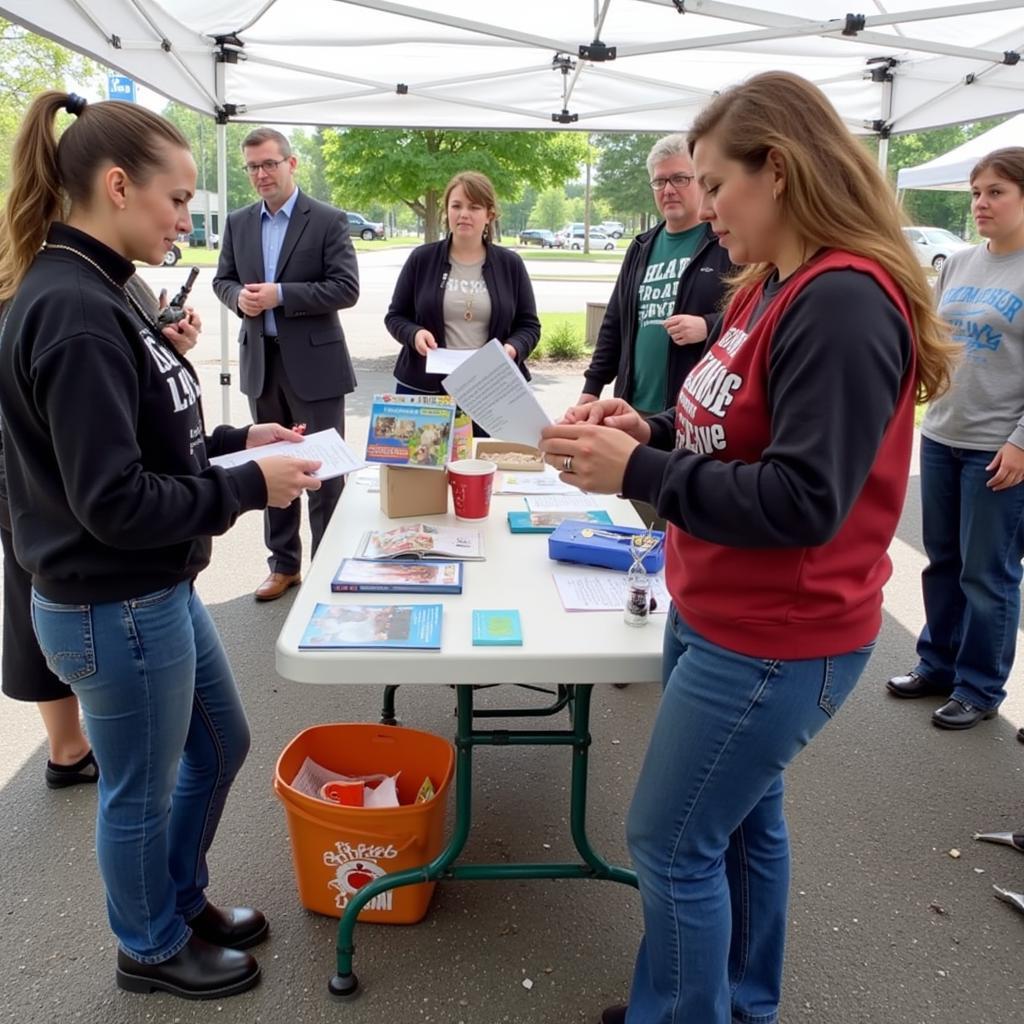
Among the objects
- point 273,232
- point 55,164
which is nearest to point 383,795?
point 55,164

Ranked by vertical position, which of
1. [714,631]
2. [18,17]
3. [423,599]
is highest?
[18,17]

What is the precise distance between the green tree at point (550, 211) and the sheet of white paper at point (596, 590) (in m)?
65.5

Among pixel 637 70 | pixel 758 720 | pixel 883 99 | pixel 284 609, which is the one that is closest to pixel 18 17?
pixel 284 609

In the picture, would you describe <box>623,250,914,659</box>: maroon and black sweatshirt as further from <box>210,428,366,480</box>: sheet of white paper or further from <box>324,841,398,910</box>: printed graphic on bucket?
<box>324,841,398,910</box>: printed graphic on bucket

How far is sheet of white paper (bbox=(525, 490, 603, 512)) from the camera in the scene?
7.75 ft

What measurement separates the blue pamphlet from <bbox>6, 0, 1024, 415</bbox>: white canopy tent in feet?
9.03

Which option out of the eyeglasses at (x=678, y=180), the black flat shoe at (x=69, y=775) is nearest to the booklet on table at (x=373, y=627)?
the black flat shoe at (x=69, y=775)

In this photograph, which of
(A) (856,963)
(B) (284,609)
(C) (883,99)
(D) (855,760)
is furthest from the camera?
(C) (883,99)

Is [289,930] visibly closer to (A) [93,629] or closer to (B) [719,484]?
(A) [93,629]

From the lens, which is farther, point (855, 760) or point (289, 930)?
point (855, 760)

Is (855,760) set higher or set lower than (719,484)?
lower

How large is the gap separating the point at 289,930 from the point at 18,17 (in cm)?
293

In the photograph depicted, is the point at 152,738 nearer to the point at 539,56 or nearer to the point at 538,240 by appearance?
the point at 539,56

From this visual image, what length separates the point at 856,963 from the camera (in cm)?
193
